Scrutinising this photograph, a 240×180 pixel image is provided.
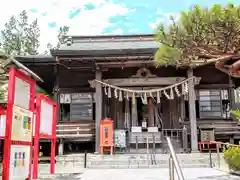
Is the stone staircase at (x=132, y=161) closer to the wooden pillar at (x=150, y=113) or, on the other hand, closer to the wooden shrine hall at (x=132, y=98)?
the wooden shrine hall at (x=132, y=98)

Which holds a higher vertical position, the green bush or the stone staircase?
the green bush

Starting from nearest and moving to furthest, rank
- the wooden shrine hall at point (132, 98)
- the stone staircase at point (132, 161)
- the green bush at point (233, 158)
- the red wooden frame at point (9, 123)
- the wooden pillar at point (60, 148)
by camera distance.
A: the red wooden frame at point (9, 123) < the green bush at point (233, 158) < the stone staircase at point (132, 161) < the wooden shrine hall at point (132, 98) < the wooden pillar at point (60, 148)

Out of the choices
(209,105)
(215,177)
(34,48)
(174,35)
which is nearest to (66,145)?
(209,105)

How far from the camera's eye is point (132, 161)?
10.1m

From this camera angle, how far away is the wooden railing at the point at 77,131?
12.6 m

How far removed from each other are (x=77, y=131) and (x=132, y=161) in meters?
3.48

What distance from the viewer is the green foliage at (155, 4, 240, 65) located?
506 centimetres

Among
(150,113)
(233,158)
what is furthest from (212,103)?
(233,158)

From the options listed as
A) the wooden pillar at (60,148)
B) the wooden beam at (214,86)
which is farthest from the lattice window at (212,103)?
the wooden pillar at (60,148)

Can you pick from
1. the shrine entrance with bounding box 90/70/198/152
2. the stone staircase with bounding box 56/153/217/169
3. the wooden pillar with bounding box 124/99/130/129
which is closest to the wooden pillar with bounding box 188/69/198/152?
the shrine entrance with bounding box 90/70/198/152

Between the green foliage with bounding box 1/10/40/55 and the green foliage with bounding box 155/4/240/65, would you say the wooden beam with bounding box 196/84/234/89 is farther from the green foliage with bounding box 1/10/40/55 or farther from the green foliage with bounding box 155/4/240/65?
the green foliage with bounding box 1/10/40/55

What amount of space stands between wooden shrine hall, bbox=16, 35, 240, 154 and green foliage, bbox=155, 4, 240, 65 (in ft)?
18.4

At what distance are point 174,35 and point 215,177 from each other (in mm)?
3620

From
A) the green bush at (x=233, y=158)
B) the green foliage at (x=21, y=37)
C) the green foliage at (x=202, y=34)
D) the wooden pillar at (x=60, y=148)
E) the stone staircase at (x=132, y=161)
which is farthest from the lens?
the green foliage at (x=21, y=37)
